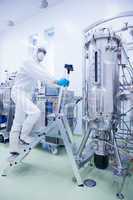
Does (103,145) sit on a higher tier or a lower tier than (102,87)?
lower

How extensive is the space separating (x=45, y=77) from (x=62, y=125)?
608 millimetres

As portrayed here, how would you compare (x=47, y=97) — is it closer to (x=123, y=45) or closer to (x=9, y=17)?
(x=123, y=45)

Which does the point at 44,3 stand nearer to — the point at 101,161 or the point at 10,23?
the point at 10,23

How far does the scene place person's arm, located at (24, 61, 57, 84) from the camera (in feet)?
6.41

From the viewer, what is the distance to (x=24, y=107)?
220 centimetres

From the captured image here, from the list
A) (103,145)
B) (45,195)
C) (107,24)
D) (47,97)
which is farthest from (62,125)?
(107,24)

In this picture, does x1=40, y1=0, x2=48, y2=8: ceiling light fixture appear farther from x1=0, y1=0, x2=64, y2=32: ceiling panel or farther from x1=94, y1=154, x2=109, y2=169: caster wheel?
x1=94, y1=154, x2=109, y2=169: caster wheel

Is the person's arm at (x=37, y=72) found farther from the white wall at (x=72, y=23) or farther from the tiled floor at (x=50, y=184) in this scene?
the white wall at (x=72, y=23)

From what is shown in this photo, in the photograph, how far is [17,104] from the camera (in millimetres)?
2246

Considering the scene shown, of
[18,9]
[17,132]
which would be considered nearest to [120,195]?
[17,132]

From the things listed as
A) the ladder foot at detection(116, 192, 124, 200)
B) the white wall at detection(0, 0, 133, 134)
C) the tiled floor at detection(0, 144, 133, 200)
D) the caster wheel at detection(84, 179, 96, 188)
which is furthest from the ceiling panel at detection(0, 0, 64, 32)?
the ladder foot at detection(116, 192, 124, 200)

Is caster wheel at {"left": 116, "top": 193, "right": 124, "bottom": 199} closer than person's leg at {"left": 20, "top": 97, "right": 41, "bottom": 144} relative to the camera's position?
Yes

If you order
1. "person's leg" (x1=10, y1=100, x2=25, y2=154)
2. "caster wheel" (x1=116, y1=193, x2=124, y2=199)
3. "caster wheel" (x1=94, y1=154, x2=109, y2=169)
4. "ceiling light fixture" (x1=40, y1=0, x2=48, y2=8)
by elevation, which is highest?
"ceiling light fixture" (x1=40, y1=0, x2=48, y2=8)

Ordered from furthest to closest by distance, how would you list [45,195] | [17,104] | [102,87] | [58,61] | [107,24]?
[58,61], [107,24], [17,104], [102,87], [45,195]
